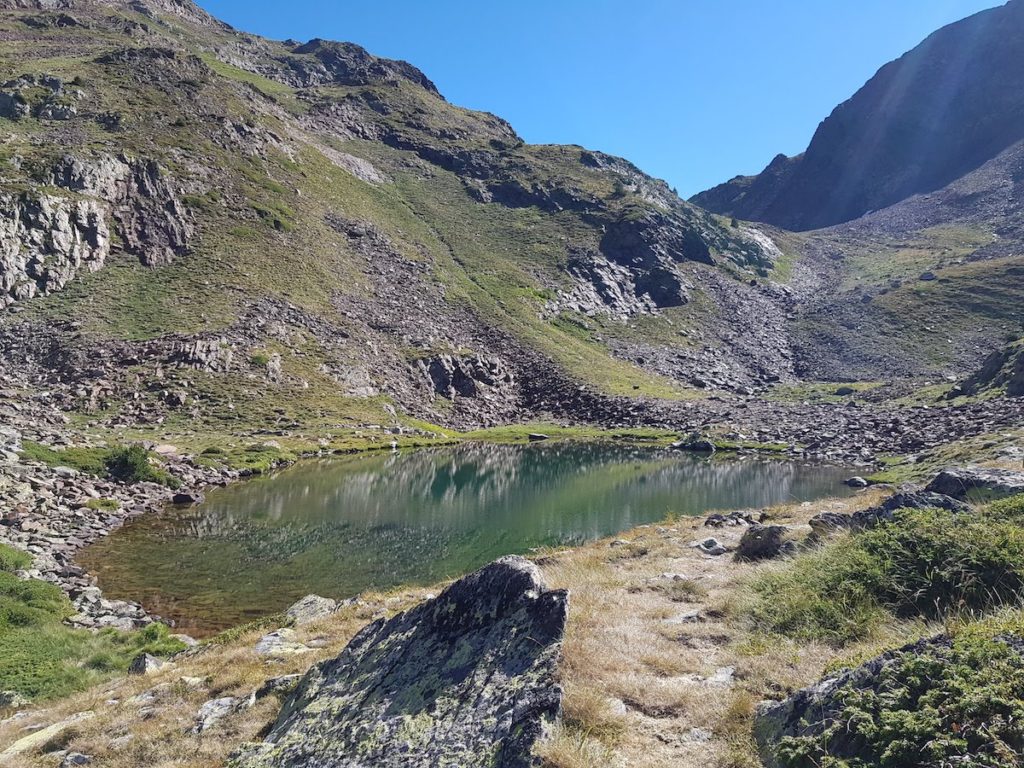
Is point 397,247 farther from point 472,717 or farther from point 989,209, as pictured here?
point 989,209

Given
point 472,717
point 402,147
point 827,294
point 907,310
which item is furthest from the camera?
point 402,147

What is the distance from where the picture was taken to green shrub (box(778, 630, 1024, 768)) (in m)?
3.35

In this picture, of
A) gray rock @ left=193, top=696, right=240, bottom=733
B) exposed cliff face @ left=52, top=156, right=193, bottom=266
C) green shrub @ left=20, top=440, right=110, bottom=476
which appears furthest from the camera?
exposed cliff face @ left=52, top=156, right=193, bottom=266

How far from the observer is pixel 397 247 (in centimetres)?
Result: 10638

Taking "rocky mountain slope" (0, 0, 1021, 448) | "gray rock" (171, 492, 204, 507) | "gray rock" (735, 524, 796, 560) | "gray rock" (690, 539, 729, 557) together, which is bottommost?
"gray rock" (171, 492, 204, 507)

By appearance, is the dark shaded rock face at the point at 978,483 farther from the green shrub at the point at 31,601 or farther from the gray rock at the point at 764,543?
the green shrub at the point at 31,601

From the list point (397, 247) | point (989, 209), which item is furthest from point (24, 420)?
point (989, 209)

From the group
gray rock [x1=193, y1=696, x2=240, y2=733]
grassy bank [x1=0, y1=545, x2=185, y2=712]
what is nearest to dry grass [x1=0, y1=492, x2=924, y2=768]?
gray rock [x1=193, y1=696, x2=240, y2=733]

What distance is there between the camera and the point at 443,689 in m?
6.05

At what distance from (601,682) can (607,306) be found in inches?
4659

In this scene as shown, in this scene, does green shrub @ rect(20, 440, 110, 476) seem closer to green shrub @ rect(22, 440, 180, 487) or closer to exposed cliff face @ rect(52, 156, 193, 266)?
green shrub @ rect(22, 440, 180, 487)

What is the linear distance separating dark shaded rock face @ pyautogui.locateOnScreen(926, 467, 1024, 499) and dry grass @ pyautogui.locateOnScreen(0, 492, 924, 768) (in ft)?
16.1

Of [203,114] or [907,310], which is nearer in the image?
[203,114]

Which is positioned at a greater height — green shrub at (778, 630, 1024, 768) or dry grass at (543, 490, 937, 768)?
green shrub at (778, 630, 1024, 768)
